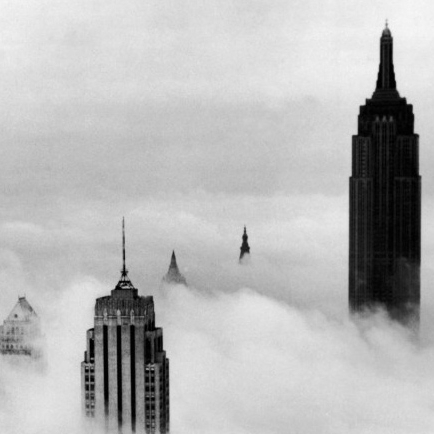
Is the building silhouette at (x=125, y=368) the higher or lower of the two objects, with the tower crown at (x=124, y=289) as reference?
lower

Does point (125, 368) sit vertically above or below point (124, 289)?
below

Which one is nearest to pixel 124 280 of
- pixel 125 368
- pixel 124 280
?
pixel 124 280

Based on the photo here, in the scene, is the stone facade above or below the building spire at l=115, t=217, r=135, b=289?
below

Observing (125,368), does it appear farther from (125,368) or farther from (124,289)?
(124,289)

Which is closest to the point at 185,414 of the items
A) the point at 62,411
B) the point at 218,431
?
the point at 218,431

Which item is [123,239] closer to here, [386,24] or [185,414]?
[185,414]

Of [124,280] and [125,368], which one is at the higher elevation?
[124,280]

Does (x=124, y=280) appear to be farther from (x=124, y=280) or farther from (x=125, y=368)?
(x=125, y=368)

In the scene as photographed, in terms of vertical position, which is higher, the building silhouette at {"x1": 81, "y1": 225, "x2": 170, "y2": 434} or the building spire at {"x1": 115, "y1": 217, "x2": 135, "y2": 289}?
the building spire at {"x1": 115, "y1": 217, "x2": 135, "y2": 289}
